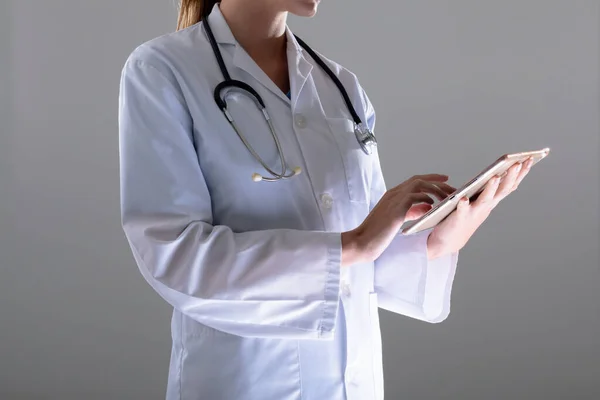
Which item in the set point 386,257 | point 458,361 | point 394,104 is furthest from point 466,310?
point 386,257

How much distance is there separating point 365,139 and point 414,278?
25cm

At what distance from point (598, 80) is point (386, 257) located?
1.64m

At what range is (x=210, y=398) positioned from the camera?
3.65ft

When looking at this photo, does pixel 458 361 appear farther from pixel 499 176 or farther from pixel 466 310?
pixel 499 176

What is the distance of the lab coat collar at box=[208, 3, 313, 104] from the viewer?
1214 millimetres

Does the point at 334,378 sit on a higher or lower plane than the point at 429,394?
higher

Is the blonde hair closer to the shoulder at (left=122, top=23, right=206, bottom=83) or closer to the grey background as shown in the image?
the shoulder at (left=122, top=23, right=206, bottom=83)

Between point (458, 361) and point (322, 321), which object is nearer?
point (322, 321)

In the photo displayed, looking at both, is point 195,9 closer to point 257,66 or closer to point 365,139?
point 257,66

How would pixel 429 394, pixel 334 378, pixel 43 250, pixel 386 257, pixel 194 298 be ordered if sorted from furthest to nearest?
pixel 429 394 → pixel 43 250 → pixel 386 257 → pixel 334 378 → pixel 194 298

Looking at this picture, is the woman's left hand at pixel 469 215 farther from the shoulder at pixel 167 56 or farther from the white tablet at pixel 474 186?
the shoulder at pixel 167 56

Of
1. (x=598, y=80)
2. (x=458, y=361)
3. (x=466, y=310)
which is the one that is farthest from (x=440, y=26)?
(x=458, y=361)

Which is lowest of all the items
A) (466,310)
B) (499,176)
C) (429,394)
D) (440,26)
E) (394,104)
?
(429,394)

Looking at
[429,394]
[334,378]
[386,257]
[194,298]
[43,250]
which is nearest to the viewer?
[194,298]
